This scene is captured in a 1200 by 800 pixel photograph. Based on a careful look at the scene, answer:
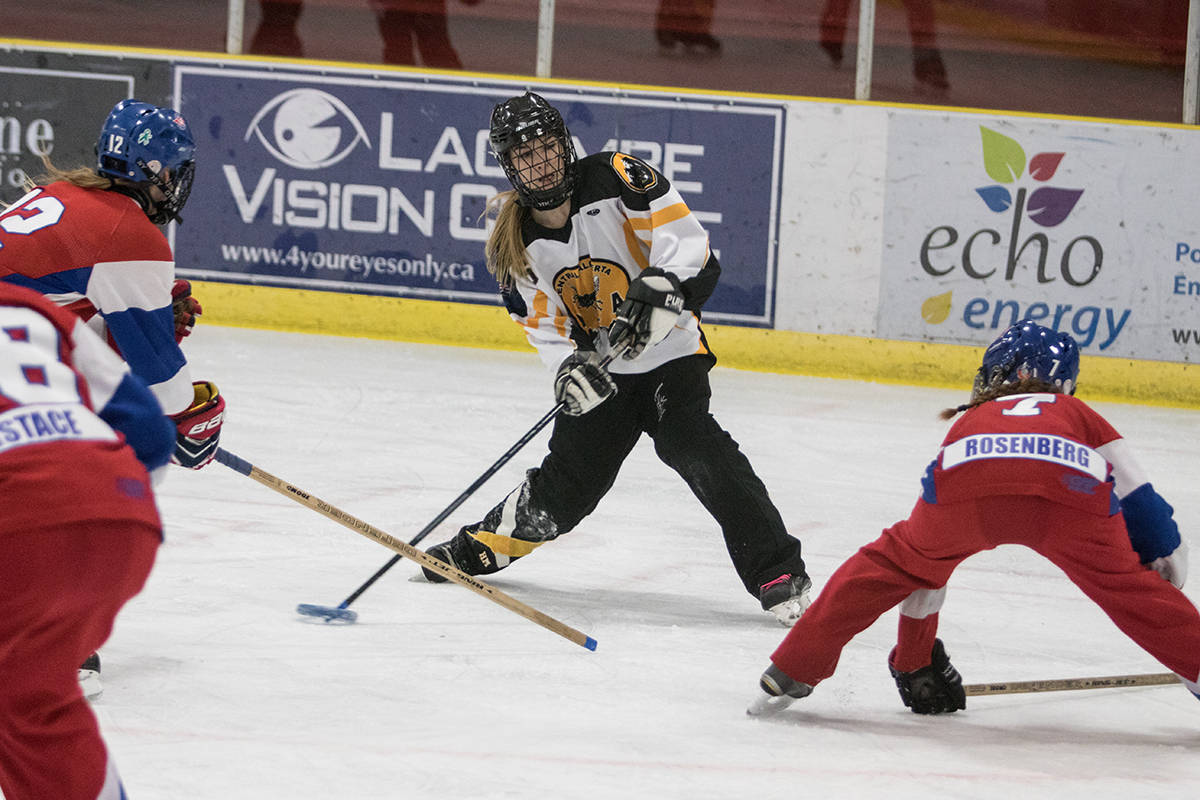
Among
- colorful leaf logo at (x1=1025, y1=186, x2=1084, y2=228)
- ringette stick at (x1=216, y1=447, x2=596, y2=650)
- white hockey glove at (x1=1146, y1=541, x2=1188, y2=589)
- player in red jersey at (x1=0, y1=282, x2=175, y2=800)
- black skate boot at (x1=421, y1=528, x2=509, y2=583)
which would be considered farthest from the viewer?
colorful leaf logo at (x1=1025, y1=186, x2=1084, y2=228)

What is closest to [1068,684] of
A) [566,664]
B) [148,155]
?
[566,664]

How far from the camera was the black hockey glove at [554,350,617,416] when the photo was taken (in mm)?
3014

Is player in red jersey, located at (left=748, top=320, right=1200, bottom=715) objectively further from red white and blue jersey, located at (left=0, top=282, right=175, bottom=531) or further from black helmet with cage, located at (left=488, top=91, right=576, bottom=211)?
red white and blue jersey, located at (left=0, top=282, right=175, bottom=531)

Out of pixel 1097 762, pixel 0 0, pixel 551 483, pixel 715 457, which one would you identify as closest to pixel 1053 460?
pixel 1097 762

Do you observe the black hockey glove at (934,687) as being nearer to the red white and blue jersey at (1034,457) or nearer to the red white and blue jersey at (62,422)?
the red white and blue jersey at (1034,457)

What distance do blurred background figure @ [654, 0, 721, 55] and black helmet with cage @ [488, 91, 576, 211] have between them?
4.47 meters

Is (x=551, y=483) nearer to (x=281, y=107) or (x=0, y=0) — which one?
(x=281, y=107)

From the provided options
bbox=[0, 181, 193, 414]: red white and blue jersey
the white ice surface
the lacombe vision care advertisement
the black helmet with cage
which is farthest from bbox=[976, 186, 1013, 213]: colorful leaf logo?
bbox=[0, 181, 193, 414]: red white and blue jersey

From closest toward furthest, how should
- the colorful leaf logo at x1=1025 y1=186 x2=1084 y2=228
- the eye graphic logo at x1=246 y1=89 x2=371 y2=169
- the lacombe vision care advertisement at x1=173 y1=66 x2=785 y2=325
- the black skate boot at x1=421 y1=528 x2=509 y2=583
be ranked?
the black skate boot at x1=421 y1=528 x2=509 y2=583 < the colorful leaf logo at x1=1025 y1=186 x2=1084 y2=228 < the lacombe vision care advertisement at x1=173 y1=66 x2=785 y2=325 < the eye graphic logo at x1=246 y1=89 x2=371 y2=169

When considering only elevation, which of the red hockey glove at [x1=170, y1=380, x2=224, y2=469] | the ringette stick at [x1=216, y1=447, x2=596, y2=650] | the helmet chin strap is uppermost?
the helmet chin strap

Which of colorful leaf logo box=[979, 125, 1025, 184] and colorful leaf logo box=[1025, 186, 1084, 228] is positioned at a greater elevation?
colorful leaf logo box=[979, 125, 1025, 184]

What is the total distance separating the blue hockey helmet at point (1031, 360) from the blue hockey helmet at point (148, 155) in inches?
55.5

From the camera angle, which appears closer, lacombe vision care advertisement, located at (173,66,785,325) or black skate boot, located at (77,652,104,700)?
black skate boot, located at (77,652,104,700)

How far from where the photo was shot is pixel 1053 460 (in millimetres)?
2305
